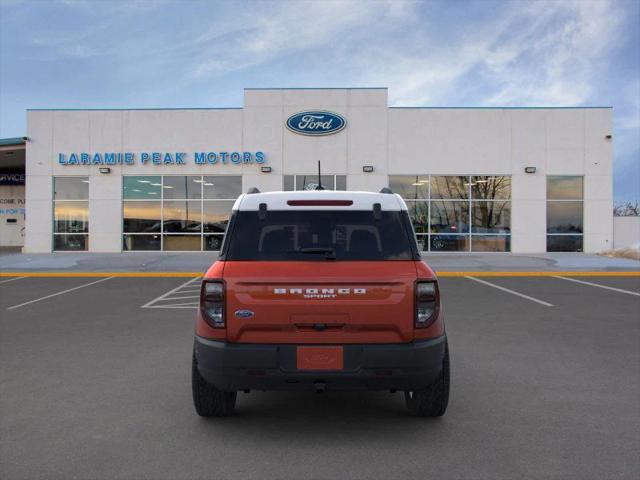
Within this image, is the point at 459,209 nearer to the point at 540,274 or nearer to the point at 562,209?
the point at 562,209

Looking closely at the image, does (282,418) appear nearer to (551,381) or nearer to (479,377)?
(479,377)

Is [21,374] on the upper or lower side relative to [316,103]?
lower

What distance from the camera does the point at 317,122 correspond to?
70.7ft

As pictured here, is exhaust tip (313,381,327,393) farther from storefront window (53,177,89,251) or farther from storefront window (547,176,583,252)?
storefront window (53,177,89,251)

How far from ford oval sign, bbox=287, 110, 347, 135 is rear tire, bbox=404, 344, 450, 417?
59.8 ft

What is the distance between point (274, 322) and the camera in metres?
3.57

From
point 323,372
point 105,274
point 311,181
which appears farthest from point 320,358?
point 311,181

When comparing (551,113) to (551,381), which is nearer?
(551,381)

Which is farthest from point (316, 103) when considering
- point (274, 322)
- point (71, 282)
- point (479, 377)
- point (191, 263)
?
point (274, 322)

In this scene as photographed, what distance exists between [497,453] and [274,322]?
173 cm

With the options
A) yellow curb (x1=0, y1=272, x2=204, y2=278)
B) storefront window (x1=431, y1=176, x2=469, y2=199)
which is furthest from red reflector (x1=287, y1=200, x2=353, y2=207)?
storefront window (x1=431, y1=176, x2=469, y2=199)

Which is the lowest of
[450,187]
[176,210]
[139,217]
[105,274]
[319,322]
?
[105,274]

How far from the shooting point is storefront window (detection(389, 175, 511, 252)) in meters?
21.9

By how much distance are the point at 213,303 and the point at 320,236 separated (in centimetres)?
91
